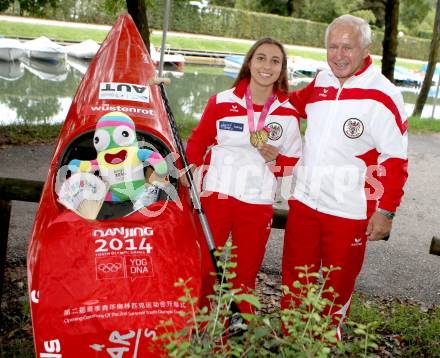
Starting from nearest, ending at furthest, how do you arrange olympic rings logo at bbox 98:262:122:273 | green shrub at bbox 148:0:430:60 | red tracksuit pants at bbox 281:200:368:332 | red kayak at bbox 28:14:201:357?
red kayak at bbox 28:14:201:357 < olympic rings logo at bbox 98:262:122:273 < red tracksuit pants at bbox 281:200:368:332 < green shrub at bbox 148:0:430:60

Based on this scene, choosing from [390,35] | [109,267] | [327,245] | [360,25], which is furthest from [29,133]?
[390,35]

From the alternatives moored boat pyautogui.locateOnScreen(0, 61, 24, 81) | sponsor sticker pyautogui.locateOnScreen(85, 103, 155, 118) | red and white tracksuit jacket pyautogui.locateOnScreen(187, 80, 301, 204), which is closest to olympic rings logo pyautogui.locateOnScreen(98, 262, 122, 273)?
red and white tracksuit jacket pyautogui.locateOnScreen(187, 80, 301, 204)

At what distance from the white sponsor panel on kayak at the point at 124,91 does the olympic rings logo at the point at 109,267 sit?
1483mm

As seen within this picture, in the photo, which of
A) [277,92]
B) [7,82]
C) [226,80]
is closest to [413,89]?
[226,80]

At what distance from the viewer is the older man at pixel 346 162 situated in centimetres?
293

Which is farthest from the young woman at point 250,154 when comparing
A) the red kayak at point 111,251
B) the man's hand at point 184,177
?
the red kayak at point 111,251

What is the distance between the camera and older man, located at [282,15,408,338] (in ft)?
9.61

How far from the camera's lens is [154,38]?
27547 millimetres

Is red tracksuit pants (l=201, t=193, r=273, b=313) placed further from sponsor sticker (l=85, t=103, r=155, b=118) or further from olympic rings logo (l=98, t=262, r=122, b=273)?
sponsor sticker (l=85, t=103, r=155, b=118)

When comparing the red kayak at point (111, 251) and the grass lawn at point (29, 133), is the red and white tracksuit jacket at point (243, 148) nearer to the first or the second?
the red kayak at point (111, 251)

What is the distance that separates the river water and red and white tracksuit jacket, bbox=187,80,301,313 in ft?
22.2

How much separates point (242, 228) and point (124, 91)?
56.1 inches

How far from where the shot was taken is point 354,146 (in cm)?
301

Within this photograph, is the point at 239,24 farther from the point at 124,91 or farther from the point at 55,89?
the point at 124,91
